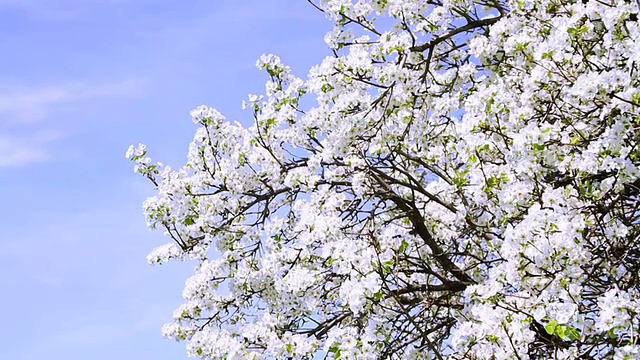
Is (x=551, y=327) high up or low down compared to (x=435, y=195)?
down

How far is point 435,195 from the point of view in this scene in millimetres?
6641

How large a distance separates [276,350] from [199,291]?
1195 millimetres

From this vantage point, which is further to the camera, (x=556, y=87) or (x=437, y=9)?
(x=437, y=9)

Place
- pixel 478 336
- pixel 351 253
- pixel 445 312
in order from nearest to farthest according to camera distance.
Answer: pixel 478 336, pixel 351 253, pixel 445 312

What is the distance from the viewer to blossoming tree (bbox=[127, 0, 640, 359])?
451 centimetres

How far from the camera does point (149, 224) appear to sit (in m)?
6.71

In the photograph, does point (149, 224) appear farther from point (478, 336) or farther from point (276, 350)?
point (478, 336)

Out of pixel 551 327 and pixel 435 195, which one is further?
pixel 435 195

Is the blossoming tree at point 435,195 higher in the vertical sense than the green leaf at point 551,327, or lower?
higher

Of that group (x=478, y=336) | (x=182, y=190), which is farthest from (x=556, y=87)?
(x=182, y=190)

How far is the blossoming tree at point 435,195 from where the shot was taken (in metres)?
4.51

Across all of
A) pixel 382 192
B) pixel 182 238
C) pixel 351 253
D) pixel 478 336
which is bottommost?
pixel 478 336

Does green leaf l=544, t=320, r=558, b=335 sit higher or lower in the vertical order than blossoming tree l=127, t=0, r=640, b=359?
lower

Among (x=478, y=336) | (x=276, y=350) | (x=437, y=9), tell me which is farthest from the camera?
(x=437, y=9)
